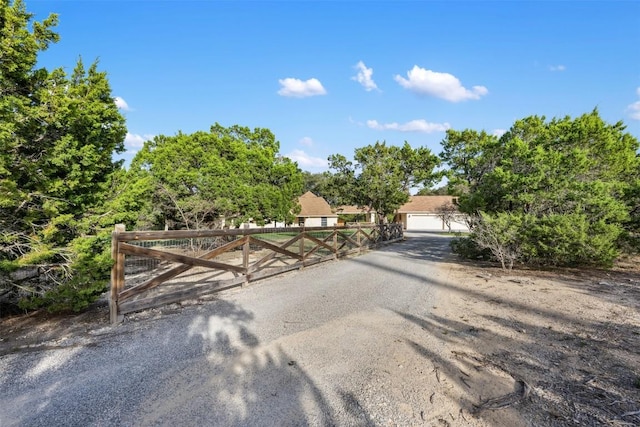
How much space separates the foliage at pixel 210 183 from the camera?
12359 millimetres

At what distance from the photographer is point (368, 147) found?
22.1 meters

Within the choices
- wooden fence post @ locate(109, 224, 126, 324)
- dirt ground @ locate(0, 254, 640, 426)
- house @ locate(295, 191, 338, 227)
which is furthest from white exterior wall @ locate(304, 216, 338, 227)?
wooden fence post @ locate(109, 224, 126, 324)

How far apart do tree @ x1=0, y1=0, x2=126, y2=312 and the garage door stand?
3914 cm

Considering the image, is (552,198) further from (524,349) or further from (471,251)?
(524,349)

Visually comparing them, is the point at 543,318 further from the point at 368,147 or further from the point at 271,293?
the point at 368,147

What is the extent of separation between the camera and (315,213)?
3712cm

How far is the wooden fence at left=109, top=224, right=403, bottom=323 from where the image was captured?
4.75m

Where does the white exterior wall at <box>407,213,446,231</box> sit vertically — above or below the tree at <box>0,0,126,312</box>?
below

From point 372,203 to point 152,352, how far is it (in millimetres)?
19153

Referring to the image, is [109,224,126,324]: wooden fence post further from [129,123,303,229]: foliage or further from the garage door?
the garage door

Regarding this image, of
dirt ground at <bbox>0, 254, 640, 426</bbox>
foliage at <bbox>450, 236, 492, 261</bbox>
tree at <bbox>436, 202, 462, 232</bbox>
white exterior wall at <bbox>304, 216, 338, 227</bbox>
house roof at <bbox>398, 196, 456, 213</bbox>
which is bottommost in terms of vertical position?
dirt ground at <bbox>0, 254, 640, 426</bbox>

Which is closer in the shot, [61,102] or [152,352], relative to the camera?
[152,352]

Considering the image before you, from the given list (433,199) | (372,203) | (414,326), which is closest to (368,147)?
(372,203)

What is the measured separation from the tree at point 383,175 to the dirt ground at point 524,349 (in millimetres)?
14276
